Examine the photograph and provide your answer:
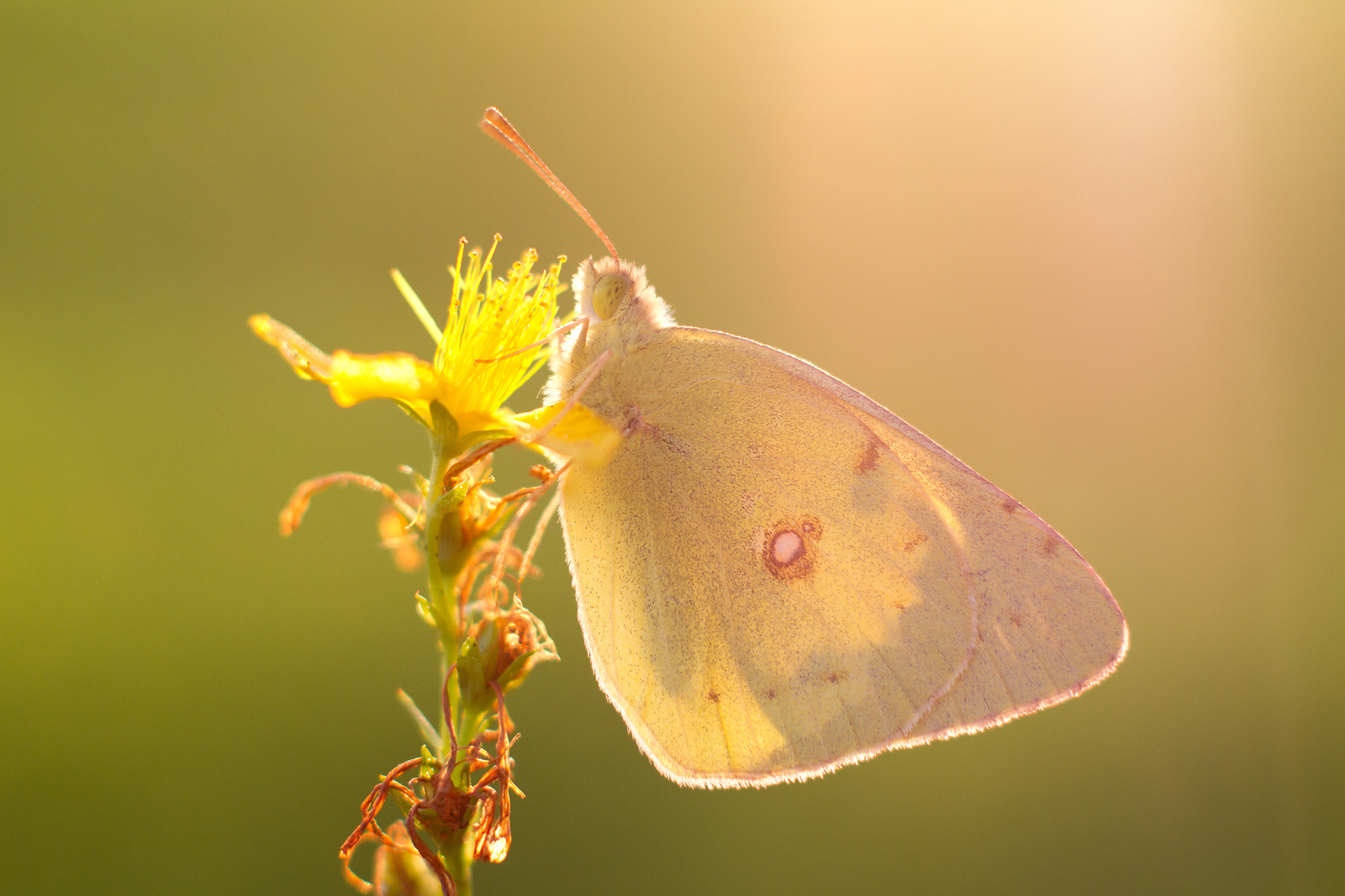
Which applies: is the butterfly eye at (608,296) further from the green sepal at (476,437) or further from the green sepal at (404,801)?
the green sepal at (404,801)

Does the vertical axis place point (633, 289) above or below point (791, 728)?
above

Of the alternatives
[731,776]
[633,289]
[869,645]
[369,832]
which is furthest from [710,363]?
[369,832]

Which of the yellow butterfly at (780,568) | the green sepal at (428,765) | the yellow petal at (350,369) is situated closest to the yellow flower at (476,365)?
the yellow petal at (350,369)

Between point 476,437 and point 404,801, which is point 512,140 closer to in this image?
point 476,437

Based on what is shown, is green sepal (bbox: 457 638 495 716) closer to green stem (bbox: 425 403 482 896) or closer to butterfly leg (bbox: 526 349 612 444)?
green stem (bbox: 425 403 482 896)

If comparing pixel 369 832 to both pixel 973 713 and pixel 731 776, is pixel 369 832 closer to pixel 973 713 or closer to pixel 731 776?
pixel 731 776
